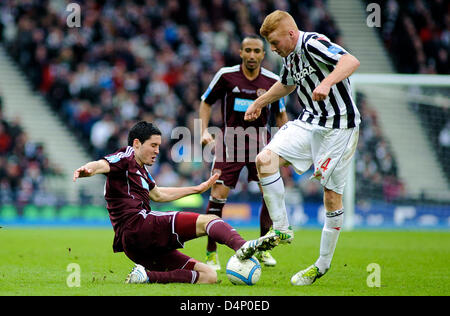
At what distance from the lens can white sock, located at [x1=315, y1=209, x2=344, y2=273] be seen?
20.3ft

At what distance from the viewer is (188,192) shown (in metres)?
6.36

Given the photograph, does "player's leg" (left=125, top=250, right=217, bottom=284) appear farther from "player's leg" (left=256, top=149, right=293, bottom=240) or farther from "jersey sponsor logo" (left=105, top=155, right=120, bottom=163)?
"jersey sponsor logo" (left=105, top=155, right=120, bottom=163)

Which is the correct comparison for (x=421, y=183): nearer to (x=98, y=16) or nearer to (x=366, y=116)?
(x=366, y=116)

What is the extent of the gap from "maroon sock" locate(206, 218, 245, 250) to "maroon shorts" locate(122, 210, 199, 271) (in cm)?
17

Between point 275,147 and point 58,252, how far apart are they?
4670 mm

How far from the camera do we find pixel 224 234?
18.7ft

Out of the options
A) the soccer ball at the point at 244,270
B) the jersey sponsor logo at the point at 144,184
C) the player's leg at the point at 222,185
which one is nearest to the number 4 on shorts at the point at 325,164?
the soccer ball at the point at 244,270

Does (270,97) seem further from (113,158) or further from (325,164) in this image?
(113,158)

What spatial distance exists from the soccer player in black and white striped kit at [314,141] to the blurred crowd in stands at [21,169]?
11.8 m

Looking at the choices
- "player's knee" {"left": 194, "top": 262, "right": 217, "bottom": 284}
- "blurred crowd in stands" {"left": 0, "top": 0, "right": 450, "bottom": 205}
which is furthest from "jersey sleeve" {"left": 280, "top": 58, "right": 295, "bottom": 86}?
"blurred crowd in stands" {"left": 0, "top": 0, "right": 450, "bottom": 205}

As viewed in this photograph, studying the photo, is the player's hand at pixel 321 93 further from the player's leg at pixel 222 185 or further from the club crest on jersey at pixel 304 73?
the player's leg at pixel 222 185

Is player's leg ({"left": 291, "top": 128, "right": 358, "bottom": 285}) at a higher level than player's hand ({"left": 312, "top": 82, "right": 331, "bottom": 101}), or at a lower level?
lower

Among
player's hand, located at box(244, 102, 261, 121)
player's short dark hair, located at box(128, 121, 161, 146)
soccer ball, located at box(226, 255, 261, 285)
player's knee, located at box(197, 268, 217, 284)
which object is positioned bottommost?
player's knee, located at box(197, 268, 217, 284)

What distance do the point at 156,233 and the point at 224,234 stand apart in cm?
62
